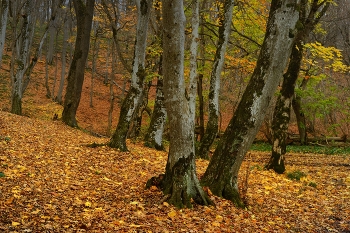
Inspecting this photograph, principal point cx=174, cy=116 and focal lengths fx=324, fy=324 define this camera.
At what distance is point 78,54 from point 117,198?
34.1 feet

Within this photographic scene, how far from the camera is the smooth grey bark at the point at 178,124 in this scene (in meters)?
5.25

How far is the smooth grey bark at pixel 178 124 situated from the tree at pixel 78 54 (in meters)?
10.0

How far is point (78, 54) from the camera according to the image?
48.1 ft

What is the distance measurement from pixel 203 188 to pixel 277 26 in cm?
337

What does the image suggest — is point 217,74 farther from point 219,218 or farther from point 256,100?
point 219,218

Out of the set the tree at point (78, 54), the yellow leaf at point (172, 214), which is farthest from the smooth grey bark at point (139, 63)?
the tree at point (78, 54)

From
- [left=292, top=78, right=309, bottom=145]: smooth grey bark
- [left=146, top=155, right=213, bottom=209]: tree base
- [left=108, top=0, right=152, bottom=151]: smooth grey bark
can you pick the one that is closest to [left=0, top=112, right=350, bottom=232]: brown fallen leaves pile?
[left=146, top=155, right=213, bottom=209]: tree base

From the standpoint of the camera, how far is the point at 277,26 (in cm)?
605

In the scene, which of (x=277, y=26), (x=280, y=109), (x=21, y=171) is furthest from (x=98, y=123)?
(x=277, y=26)

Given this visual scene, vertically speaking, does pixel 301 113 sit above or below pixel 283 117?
above

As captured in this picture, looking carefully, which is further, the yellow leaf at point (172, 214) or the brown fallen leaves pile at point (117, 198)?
the yellow leaf at point (172, 214)

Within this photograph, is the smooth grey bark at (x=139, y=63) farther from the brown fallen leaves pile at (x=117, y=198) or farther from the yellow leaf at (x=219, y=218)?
the yellow leaf at (x=219, y=218)

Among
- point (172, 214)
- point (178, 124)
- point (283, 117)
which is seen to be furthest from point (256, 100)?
point (283, 117)

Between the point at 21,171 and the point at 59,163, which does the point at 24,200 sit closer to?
the point at 21,171
